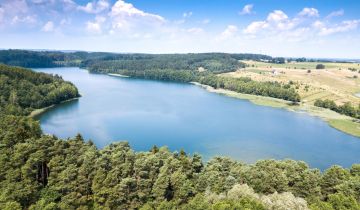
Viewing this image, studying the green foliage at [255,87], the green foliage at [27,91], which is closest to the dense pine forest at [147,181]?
the green foliage at [27,91]

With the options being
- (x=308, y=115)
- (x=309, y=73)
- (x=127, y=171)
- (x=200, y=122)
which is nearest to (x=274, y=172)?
(x=127, y=171)

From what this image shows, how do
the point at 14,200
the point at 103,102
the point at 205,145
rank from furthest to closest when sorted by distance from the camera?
the point at 103,102
the point at 205,145
the point at 14,200

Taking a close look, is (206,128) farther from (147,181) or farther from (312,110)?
(312,110)

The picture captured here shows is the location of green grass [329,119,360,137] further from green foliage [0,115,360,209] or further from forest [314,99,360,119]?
green foliage [0,115,360,209]

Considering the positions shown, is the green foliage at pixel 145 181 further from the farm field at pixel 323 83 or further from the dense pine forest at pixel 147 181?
the farm field at pixel 323 83

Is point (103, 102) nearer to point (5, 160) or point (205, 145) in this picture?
point (205, 145)

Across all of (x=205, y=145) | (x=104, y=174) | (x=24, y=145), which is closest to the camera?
(x=104, y=174)

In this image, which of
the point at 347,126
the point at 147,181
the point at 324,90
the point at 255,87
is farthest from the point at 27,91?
the point at 324,90
